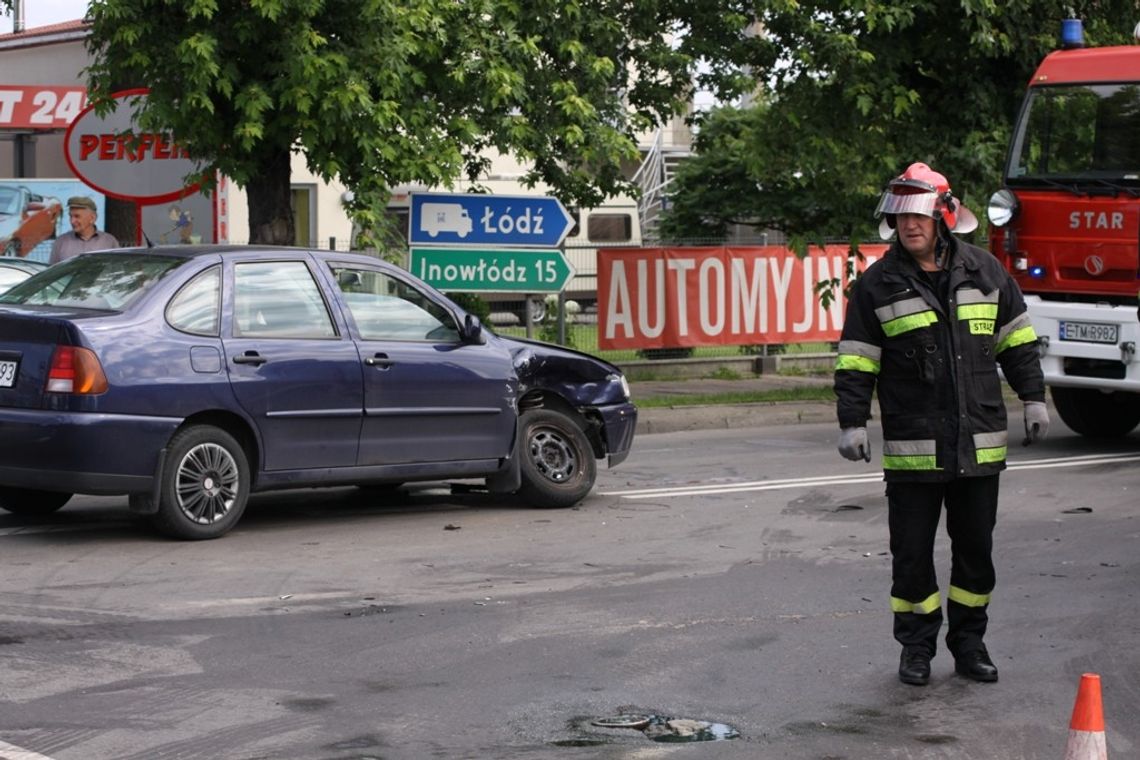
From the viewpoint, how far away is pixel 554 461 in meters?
11.2

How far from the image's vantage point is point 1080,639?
750 centimetres

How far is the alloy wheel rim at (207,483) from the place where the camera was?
952cm

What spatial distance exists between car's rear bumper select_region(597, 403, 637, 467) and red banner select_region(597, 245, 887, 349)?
9028mm

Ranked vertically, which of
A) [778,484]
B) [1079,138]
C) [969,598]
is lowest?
[778,484]

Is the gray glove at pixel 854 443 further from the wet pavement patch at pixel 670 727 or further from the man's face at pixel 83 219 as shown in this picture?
the man's face at pixel 83 219

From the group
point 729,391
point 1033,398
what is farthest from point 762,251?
point 1033,398

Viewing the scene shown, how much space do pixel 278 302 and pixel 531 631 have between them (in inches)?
129

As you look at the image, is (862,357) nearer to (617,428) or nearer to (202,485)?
(202,485)

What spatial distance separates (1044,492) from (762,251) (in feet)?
33.2

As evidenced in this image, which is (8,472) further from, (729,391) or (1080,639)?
(729,391)

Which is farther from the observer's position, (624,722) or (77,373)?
(77,373)

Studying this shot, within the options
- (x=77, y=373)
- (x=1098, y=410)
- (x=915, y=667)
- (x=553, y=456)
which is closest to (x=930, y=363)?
(x=915, y=667)

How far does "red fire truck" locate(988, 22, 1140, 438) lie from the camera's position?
13.6 m

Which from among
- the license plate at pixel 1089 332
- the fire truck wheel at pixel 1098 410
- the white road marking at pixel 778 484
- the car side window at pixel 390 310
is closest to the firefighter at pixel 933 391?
the car side window at pixel 390 310
